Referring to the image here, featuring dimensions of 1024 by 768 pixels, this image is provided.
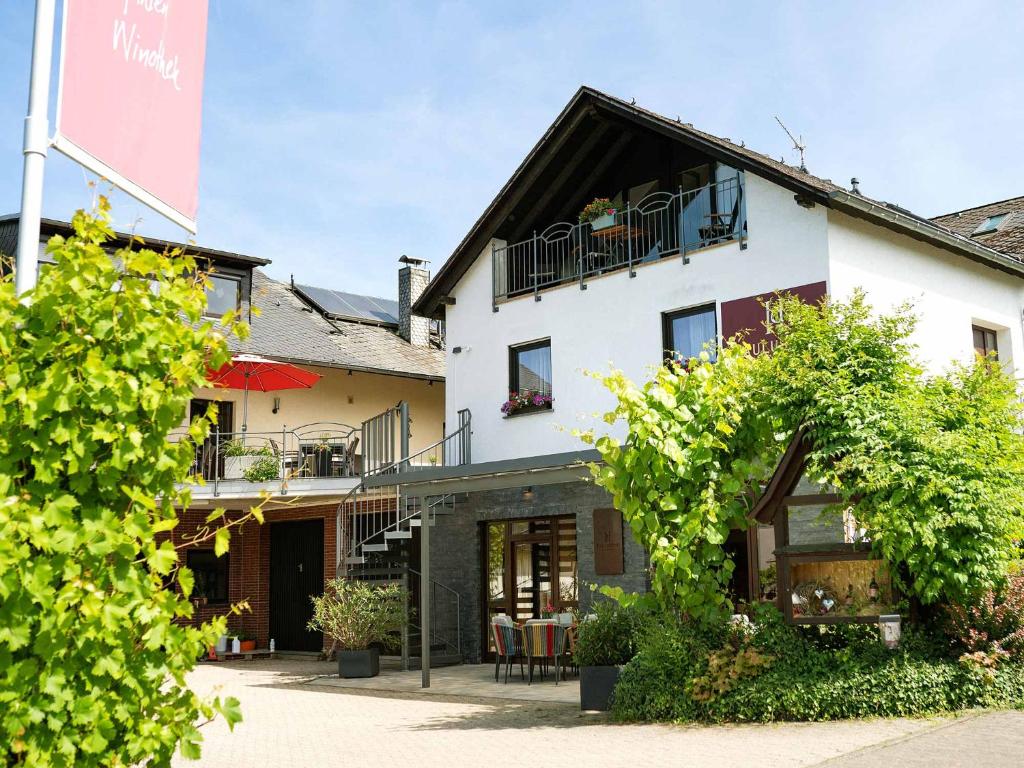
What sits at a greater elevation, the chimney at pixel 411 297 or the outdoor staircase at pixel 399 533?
the chimney at pixel 411 297

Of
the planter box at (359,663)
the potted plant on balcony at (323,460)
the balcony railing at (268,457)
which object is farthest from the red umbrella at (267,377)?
the planter box at (359,663)

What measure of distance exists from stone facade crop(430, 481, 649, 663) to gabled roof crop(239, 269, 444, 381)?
4.88 m

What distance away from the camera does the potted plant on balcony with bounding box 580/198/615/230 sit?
15.9 metres

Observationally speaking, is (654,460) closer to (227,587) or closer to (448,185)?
(448,185)

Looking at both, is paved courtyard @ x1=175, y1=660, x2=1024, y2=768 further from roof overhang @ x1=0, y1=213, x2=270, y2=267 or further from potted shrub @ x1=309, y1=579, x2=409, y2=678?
roof overhang @ x1=0, y1=213, x2=270, y2=267

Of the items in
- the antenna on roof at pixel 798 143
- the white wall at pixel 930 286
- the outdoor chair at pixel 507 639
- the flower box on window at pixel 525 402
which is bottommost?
the outdoor chair at pixel 507 639

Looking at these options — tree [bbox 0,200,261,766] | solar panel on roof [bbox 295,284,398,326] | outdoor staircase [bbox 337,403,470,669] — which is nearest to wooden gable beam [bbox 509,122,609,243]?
outdoor staircase [bbox 337,403,470,669]

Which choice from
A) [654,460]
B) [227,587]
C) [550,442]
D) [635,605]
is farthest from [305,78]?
[227,587]

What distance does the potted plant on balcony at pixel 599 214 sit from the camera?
1590 cm

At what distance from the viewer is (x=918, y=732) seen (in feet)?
25.1

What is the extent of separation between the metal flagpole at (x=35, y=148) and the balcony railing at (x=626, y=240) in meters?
10.7

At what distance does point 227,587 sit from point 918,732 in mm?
15578

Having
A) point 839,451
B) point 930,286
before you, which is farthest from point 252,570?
point 839,451

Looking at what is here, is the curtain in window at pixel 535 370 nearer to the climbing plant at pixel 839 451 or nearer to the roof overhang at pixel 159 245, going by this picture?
the roof overhang at pixel 159 245
